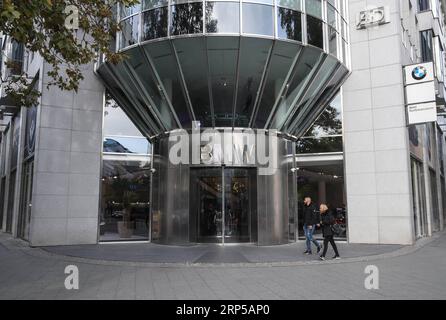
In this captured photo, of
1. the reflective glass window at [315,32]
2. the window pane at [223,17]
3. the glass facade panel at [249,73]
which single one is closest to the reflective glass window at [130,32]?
the window pane at [223,17]

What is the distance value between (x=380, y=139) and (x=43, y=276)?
40.6 ft

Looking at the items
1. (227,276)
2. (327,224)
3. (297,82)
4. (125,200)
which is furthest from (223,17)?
(227,276)

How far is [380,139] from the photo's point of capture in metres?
15.9

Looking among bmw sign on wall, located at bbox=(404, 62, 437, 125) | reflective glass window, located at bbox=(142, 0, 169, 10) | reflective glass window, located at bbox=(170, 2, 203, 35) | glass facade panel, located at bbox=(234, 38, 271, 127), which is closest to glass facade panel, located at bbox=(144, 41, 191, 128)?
reflective glass window, located at bbox=(170, 2, 203, 35)

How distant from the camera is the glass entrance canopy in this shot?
44.3 ft

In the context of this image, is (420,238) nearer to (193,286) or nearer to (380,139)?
(380,139)

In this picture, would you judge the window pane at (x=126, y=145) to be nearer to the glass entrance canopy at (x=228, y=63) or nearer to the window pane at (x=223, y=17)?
the glass entrance canopy at (x=228, y=63)

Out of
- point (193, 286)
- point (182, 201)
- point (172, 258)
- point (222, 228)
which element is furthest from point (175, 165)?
point (193, 286)

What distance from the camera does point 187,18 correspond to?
44.3 feet

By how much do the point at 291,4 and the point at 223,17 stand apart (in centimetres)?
244

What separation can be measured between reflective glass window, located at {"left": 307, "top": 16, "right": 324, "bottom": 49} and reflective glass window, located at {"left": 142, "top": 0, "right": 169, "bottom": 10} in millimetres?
4855

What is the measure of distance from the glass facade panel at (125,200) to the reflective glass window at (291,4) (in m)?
7.90

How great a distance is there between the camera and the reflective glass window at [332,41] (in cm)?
1504

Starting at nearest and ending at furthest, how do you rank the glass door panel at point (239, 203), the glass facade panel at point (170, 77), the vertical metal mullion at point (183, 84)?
the vertical metal mullion at point (183, 84), the glass facade panel at point (170, 77), the glass door panel at point (239, 203)
